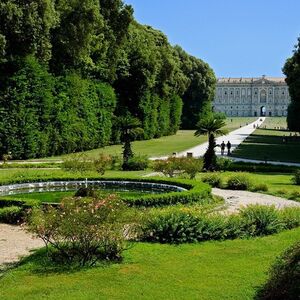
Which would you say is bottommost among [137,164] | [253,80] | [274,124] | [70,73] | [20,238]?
[20,238]

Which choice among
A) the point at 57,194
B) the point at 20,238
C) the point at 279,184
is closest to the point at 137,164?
the point at 279,184

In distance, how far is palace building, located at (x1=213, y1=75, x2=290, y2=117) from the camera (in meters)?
180

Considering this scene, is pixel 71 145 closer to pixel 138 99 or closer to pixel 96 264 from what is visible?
pixel 138 99

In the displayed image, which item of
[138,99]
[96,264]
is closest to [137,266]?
[96,264]

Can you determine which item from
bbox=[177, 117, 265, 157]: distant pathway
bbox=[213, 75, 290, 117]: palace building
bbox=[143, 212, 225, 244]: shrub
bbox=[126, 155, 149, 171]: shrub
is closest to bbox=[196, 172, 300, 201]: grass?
bbox=[126, 155, 149, 171]: shrub

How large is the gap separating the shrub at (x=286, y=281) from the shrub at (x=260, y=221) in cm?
485

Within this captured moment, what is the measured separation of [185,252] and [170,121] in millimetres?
59015

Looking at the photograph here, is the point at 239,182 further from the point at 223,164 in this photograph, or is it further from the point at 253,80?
the point at 253,80

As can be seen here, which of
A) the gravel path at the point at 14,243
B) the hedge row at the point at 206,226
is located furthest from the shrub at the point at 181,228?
Answer: the gravel path at the point at 14,243

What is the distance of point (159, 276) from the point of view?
357 inches

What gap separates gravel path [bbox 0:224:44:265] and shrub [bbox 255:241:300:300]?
5543 millimetres

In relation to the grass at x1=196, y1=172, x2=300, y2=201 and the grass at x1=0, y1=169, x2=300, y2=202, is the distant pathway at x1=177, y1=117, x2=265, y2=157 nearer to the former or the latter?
the grass at x1=196, y1=172, x2=300, y2=201

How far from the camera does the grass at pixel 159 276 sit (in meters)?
8.17

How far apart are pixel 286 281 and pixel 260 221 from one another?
6.07 metres
